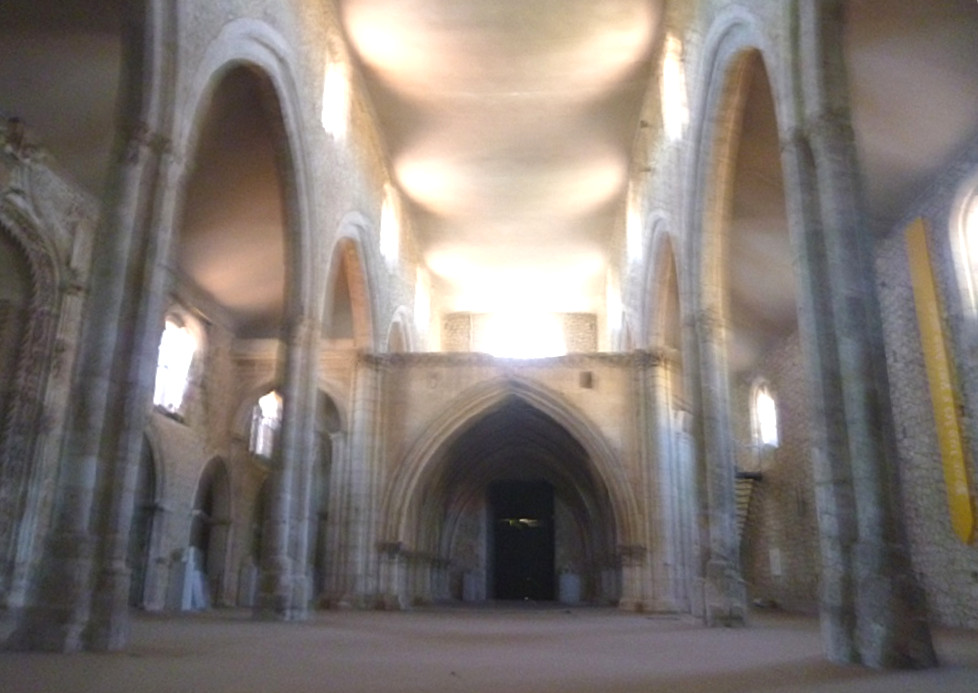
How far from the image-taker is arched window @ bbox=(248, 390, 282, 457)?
2258 cm

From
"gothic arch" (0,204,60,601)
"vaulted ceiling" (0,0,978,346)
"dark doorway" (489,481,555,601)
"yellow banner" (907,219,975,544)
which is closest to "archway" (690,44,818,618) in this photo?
"vaulted ceiling" (0,0,978,346)

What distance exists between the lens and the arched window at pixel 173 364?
18.6 m

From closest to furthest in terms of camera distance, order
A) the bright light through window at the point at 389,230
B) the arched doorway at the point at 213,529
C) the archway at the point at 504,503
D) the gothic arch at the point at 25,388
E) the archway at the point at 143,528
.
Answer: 1. the gothic arch at the point at 25,388
2. the archway at the point at 143,528
3. the archway at the point at 504,503
4. the arched doorway at the point at 213,529
5. the bright light through window at the point at 389,230

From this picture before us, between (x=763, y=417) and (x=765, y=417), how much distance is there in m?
0.11

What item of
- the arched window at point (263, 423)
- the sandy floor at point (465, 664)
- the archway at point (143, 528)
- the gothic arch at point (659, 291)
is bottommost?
the sandy floor at point (465, 664)

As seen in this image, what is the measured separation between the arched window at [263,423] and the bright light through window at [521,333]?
942 cm

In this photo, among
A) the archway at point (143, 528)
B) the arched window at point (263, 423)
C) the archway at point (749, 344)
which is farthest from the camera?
the arched window at point (263, 423)

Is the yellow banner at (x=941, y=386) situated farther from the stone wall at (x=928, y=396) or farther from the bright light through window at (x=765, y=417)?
the bright light through window at (x=765, y=417)

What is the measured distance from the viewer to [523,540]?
29859 mm

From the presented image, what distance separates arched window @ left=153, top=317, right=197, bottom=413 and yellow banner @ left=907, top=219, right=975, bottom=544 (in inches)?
571

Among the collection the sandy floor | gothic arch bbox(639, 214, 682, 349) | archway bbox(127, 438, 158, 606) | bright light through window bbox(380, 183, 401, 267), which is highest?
bright light through window bbox(380, 183, 401, 267)

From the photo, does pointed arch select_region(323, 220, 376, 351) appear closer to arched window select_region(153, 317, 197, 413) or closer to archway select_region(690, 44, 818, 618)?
arched window select_region(153, 317, 197, 413)

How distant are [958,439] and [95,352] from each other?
11684mm

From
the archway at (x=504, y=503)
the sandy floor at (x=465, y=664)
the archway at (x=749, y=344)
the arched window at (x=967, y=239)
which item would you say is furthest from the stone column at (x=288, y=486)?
the arched window at (x=967, y=239)
